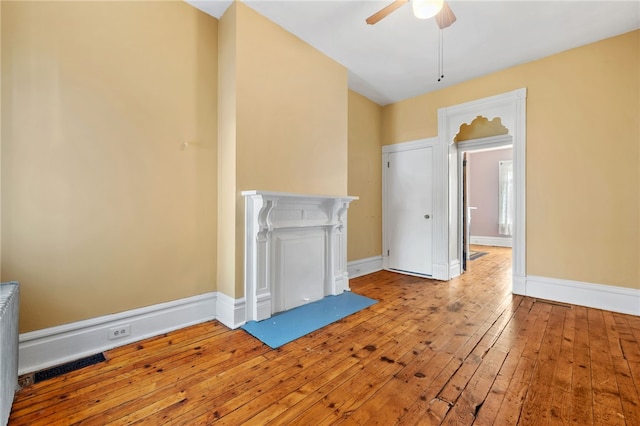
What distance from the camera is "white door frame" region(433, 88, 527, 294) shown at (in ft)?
10.7

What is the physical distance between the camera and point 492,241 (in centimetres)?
763

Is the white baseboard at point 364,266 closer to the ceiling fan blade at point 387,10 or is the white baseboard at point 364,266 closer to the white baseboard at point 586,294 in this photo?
the white baseboard at point 586,294

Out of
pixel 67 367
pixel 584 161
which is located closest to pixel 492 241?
pixel 584 161

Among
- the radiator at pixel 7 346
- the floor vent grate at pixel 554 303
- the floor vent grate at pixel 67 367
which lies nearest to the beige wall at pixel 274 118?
the floor vent grate at pixel 67 367

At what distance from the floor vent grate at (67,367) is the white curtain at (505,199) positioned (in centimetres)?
869

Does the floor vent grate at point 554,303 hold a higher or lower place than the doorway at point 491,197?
lower

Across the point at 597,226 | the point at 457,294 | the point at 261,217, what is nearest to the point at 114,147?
the point at 261,217

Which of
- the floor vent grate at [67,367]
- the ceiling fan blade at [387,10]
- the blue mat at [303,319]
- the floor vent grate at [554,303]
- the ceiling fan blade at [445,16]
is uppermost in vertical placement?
the ceiling fan blade at [445,16]

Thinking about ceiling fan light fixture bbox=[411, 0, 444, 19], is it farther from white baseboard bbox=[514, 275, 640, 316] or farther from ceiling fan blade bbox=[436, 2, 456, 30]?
white baseboard bbox=[514, 275, 640, 316]

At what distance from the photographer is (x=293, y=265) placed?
2758mm

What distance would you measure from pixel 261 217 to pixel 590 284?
11.6 feet

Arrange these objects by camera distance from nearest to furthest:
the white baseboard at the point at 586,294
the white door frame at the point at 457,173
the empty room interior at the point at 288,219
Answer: the empty room interior at the point at 288,219
the white baseboard at the point at 586,294
the white door frame at the point at 457,173

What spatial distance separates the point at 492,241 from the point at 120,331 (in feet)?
28.0

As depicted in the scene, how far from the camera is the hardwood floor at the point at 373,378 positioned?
135 centimetres
